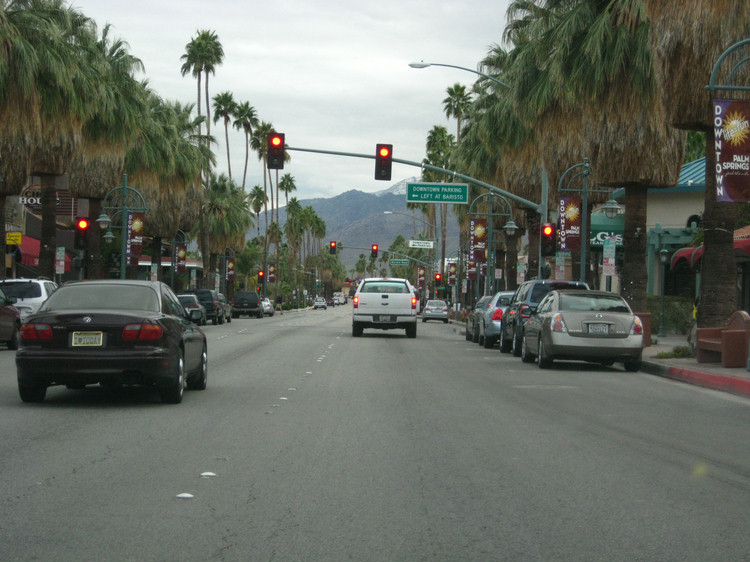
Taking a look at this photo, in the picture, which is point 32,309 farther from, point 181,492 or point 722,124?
point 181,492

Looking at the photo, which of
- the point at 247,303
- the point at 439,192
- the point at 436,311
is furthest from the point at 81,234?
the point at 436,311

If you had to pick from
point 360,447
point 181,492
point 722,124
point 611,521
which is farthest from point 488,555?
point 722,124

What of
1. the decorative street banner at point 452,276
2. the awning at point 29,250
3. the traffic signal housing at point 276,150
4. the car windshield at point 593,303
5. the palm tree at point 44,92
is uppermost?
the palm tree at point 44,92

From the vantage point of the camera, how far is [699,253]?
31375 mm

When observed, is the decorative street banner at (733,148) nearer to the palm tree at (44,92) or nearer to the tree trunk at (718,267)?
the tree trunk at (718,267)

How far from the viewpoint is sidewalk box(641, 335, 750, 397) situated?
54.2 feet

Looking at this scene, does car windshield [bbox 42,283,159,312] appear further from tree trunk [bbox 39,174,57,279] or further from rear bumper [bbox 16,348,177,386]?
tree trunk [bbox 39,174,57,279]

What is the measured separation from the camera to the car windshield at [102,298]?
A: 1272cm

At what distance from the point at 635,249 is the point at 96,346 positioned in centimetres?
1931

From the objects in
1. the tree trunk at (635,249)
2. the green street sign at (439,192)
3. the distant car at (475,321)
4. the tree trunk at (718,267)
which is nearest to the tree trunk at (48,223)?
the green street sign at (439,192)

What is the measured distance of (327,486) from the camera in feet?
25.6

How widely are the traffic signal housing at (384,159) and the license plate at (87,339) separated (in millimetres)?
19559

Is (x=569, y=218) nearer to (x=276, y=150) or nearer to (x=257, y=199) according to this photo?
(x=276, y=150)

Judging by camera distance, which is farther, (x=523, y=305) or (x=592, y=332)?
(x=523, y=305)
